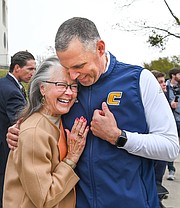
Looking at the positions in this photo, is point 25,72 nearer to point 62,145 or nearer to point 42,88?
point 42,88

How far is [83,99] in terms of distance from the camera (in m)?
1.96

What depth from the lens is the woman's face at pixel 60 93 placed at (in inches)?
76.9

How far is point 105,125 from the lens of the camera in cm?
183

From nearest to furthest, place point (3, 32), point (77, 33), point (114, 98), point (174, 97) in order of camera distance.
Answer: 1. point (77, 33)
2. point (114, 98)
3. point (174, 97)
4. point (3, 32)

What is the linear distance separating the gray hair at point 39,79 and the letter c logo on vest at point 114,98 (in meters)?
0.33

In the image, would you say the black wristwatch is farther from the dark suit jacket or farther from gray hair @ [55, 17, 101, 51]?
the dark suit jacket

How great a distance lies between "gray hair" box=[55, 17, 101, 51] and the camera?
1.77 metres

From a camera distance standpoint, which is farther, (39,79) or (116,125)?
(39,79)

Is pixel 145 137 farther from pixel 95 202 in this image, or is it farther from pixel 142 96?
pixel 95 202

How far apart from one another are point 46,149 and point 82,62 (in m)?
0.46

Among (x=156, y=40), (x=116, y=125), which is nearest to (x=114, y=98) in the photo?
(x=116, y=125)

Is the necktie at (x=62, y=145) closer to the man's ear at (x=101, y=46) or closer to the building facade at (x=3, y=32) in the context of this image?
the man's ear at (x=101, y=46)

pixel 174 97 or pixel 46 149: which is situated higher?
pixel 46 149

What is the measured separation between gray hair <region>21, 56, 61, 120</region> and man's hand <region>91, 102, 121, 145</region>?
34 centimetres
